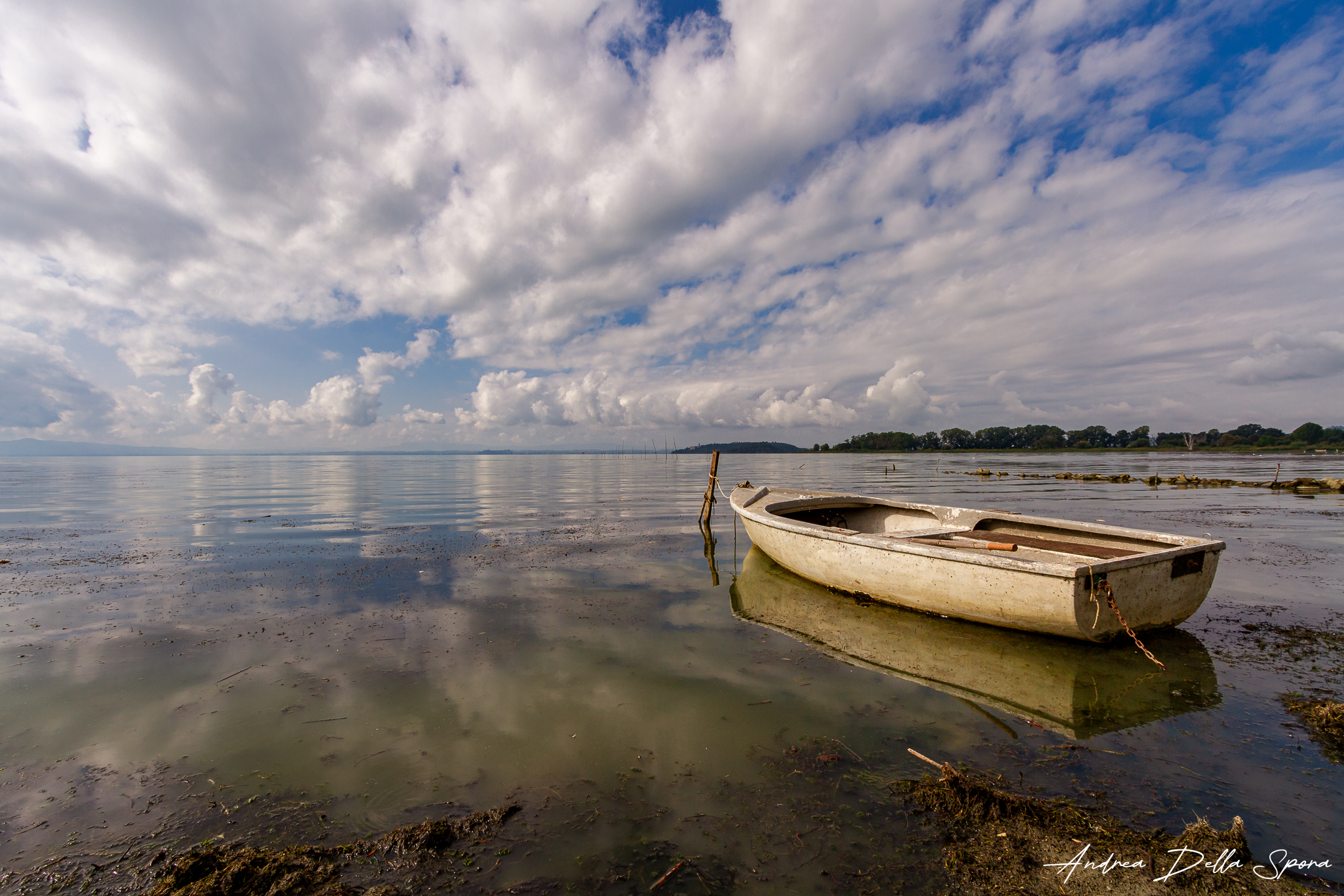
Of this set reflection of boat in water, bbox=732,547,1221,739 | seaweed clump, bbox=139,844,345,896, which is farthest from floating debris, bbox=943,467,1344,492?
seaweed clump, bbox=139,844,345,896

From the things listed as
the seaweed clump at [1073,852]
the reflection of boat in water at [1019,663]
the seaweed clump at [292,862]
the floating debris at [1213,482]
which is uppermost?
the seaweed clump at [292,862]

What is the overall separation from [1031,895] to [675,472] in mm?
52669

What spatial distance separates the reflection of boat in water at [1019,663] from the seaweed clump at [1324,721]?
56 cm

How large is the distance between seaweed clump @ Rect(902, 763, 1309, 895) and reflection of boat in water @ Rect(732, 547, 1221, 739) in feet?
5.10

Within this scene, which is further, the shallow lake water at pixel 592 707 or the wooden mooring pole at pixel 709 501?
the wooden mooring pole at pixel 709 501

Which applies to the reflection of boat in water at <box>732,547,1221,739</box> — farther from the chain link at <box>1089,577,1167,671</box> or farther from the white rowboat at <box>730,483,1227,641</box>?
the white rowboat at <box>730,483,1227,641</box>

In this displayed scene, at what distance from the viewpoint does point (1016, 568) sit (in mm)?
6680

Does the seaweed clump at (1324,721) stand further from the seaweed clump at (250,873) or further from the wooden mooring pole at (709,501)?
the wooden mooring pole at (709,501)

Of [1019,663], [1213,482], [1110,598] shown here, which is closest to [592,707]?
[1019,663]

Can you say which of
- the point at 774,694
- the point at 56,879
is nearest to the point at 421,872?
the point at 56,879

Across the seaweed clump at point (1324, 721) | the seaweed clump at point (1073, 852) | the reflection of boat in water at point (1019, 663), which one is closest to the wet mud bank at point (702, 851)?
the seaweed clump at point (1073, 852)

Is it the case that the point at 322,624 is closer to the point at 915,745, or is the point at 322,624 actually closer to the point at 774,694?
the point at 774,694

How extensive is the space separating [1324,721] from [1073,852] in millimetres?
3654

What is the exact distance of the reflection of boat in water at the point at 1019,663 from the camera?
Answer: 527cm
